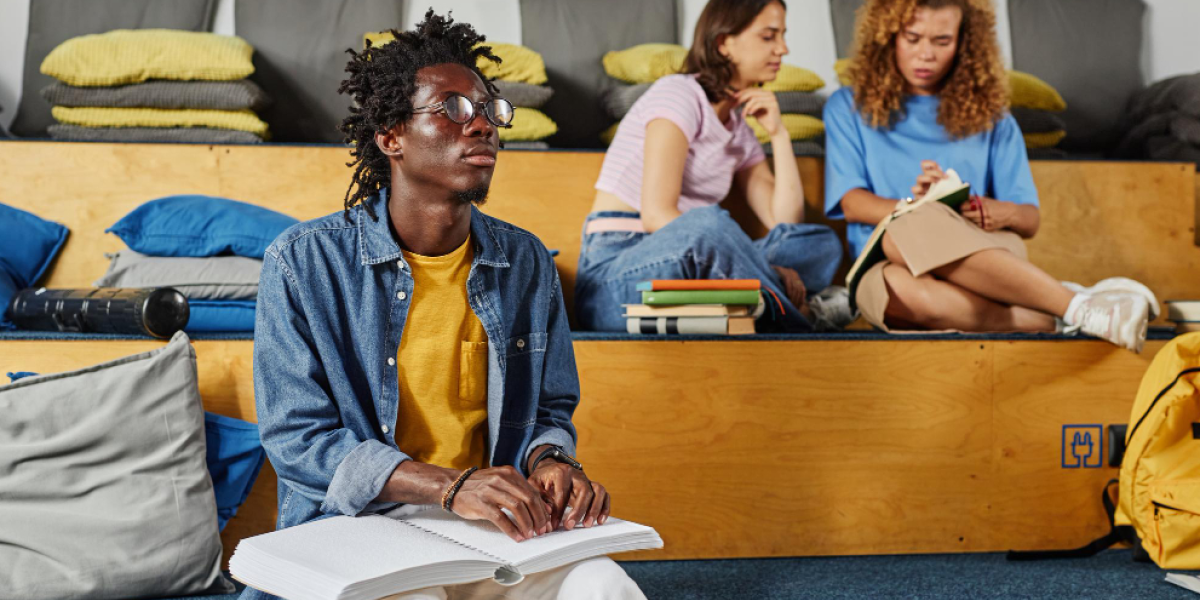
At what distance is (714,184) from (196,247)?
1.12 meters

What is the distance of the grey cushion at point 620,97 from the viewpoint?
2.59 meters

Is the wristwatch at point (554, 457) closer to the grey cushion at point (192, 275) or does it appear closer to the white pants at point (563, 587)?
the white pants at point (563, 587)

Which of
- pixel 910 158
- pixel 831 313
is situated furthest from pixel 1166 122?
pixel 831 313

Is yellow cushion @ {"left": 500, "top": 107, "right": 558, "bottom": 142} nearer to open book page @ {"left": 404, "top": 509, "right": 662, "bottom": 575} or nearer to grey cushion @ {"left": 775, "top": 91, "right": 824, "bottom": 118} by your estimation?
grey cushion @ {"left": 775, "top": 91, "right": 824, "bottom": 118}

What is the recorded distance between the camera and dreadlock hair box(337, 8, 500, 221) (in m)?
1.14

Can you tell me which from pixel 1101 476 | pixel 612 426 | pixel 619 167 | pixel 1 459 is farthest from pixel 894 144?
pixel 1 459

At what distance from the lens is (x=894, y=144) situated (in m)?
2.36

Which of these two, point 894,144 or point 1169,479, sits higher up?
point 894,144

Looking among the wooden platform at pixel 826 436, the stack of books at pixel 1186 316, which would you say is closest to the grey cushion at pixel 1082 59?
the stack of books at pixel 1186 316

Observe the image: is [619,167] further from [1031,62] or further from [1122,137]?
[1122,137]

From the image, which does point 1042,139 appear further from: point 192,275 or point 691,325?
point 192,275

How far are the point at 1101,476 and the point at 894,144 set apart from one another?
0.90 m

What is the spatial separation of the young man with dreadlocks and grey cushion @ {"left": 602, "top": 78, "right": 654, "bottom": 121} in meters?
1.41

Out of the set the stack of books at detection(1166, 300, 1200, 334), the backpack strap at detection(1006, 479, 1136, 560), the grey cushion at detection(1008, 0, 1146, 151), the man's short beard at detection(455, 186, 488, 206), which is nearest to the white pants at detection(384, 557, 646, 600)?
the man's short beard at detection(455, 186, 488, 206)
